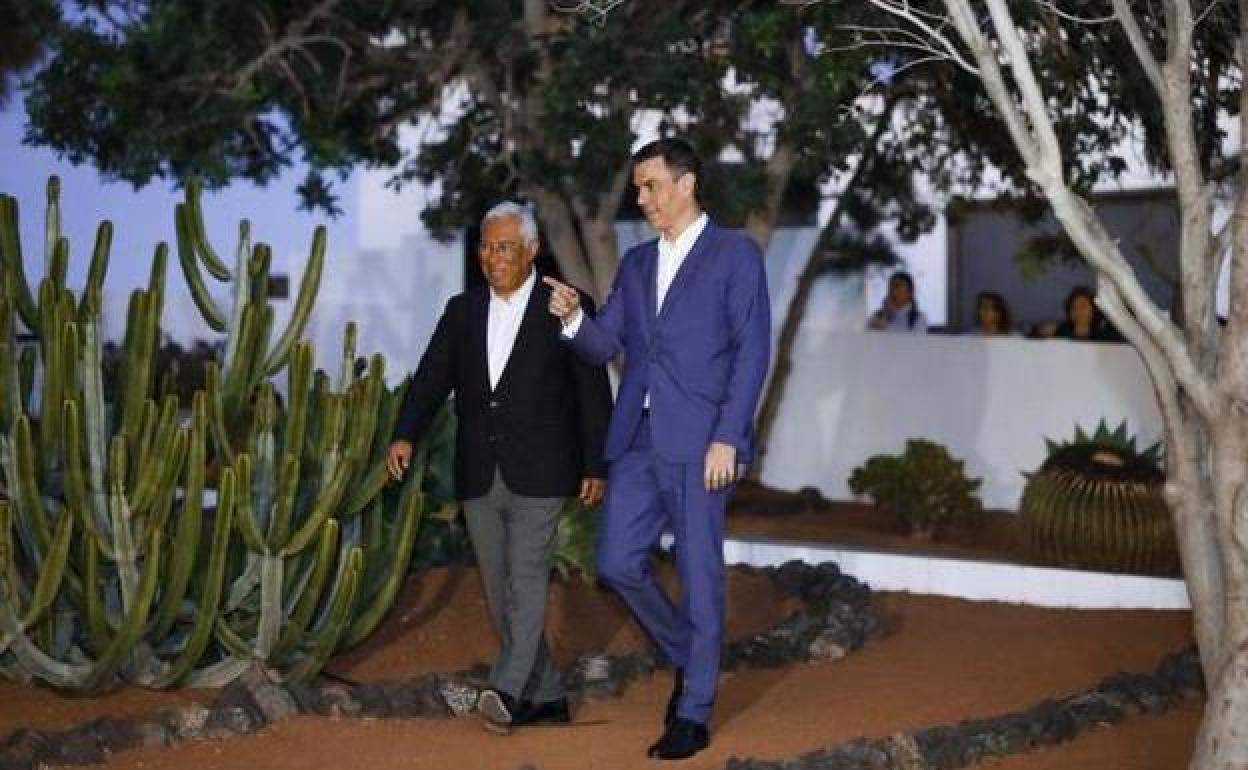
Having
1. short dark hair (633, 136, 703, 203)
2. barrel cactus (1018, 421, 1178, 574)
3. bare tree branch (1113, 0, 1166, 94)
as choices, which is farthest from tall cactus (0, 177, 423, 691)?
barrel cactus (1018, 421, 1178, 574)

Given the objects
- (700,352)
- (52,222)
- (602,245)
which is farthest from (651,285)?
(602,245)

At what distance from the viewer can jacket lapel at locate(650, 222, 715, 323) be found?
21.8 feet

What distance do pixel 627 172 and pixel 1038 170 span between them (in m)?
7.34

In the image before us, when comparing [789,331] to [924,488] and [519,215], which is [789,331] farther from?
[519,215]

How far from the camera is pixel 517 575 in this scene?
6.83 metres

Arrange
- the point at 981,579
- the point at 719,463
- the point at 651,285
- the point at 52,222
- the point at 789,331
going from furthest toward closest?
the point at 789,331 → the point at 981,579 → the point at 52,222 → the point at 651,285 → the point at 719,463

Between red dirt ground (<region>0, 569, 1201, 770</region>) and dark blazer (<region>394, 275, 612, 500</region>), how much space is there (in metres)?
0.82

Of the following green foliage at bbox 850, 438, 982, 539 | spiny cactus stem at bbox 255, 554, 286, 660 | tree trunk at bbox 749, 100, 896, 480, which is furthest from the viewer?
tree trunk at bbox 749, 100, 896, 480

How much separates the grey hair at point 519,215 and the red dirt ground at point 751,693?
1572 millimetres

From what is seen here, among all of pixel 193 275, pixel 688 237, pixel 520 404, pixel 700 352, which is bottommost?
pixel 520 404

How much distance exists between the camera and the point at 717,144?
43.2ft

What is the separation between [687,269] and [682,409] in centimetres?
44

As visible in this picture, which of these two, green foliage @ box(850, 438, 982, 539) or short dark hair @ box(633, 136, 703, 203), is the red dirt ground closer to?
short dark hair @ box(633, 136, 703, 203)

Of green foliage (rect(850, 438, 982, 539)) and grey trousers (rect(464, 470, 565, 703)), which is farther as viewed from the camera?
green foliage (rect(850, 438, 982, 539))
